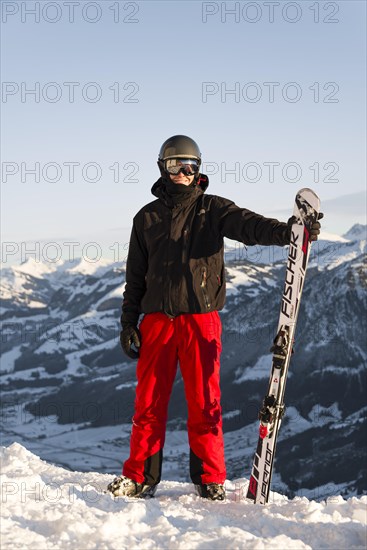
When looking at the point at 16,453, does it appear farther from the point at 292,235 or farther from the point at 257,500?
the point at 292,235

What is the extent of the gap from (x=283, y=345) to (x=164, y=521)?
264 centimetres

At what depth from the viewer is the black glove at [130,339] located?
8.82m

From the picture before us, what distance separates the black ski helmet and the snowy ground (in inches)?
168

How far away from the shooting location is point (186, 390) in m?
8.58

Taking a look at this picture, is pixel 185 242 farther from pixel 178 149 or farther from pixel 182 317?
pixel 178 149

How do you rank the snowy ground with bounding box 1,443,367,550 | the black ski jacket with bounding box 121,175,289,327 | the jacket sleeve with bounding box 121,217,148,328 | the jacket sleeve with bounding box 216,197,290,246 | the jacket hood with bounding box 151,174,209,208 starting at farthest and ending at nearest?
the jacket sleeve with bounding box 121,217,148,328, the jacket hood with bounding box 151,174,209,208, the black ski jacket with bounding box 121,175,289,327, the jacket sleeve with bounding box 216,197,290,246, the snowy ground with bounding box 1,443,367,550

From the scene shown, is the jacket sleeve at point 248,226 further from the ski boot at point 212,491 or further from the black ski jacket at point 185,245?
the ski boot at point 212,491

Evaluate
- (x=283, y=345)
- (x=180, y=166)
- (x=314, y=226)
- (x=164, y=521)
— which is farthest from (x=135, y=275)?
(x=164, y=521)

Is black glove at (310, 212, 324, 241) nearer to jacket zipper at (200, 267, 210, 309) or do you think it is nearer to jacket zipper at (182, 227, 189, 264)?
jacket zipper at (200, 267, 210, 309)

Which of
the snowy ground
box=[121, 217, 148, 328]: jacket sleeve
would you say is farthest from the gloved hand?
the snowy ground

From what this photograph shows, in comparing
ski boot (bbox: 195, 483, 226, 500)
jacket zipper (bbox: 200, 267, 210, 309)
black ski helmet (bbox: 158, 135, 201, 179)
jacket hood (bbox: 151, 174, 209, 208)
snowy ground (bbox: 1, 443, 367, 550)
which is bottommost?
ski boot (bbox: 195, 483, 226, 500)

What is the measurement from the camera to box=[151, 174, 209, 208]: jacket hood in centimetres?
872

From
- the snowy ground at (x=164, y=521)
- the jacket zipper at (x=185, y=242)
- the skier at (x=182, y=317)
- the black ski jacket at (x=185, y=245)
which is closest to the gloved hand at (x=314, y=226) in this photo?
the black ski jacket at (x=185, y=245)

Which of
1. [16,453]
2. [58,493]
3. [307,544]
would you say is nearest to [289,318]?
[307,544]
